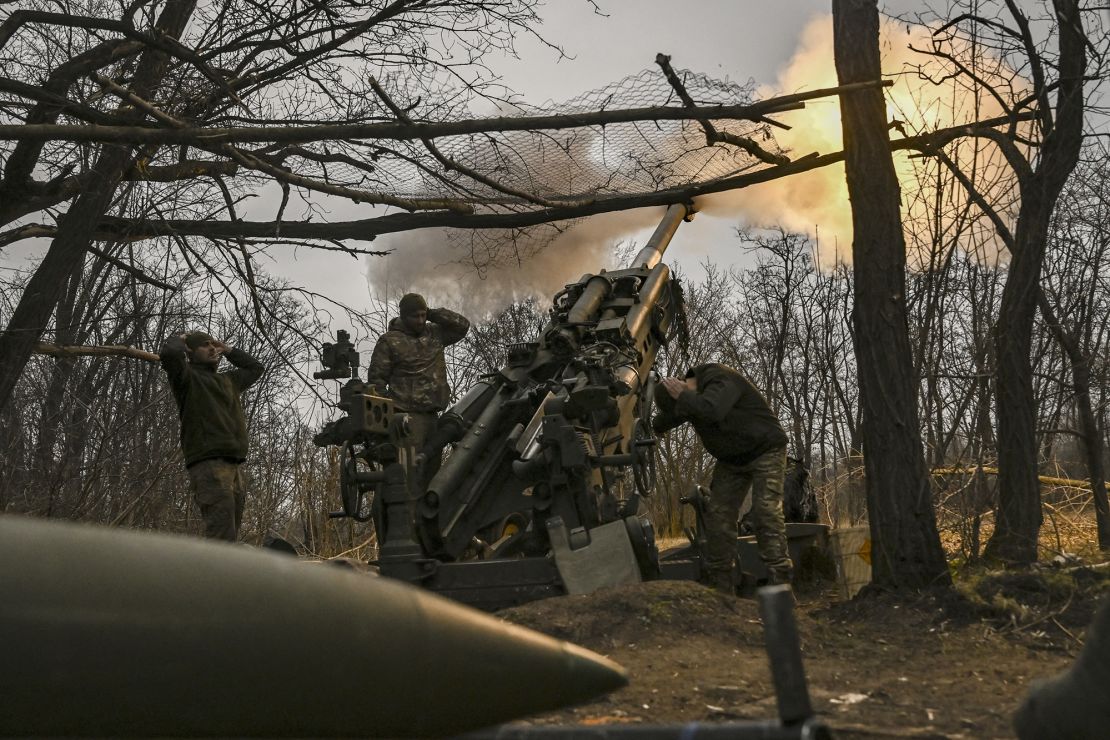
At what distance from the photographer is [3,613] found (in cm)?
228

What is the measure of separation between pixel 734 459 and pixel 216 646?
6680mm

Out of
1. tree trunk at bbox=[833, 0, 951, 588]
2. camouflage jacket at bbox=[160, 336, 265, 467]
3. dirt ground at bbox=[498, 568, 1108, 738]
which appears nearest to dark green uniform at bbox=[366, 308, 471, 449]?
camouflage jacket at bbox=[160, 336, 265, 467]

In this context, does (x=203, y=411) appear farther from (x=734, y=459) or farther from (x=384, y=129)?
(x=734, y=459)

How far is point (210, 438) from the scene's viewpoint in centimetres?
888

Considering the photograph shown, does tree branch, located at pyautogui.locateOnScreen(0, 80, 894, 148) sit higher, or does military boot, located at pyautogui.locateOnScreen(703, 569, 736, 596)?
tree branch, located at pyautogui.locateOnScreen(0, 80, 894, 148)

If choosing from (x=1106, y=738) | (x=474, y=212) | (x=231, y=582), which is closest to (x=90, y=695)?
(x=231, y=582)

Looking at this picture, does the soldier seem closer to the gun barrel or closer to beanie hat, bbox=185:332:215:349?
beanie hat, bbox=185:332:215:349

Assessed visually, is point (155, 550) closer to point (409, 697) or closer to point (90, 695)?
point (90, 695)

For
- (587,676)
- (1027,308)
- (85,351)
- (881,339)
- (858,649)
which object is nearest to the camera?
(587,676)

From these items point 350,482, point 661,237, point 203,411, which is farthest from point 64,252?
point 661,237

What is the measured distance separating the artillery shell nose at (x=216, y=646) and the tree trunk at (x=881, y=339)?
16.3 ft

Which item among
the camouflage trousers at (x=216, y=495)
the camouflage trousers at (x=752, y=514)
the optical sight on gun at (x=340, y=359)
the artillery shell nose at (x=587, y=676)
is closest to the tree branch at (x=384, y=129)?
the optical sight on gun at (x=340, y=359)

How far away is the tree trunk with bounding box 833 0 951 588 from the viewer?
7312mm

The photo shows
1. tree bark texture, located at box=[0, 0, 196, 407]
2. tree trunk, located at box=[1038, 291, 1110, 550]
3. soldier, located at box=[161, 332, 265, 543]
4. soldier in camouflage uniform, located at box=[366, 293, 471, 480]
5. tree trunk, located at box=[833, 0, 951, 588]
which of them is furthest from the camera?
tree trunk, located at box=[1038, 291, 1110, 550]
